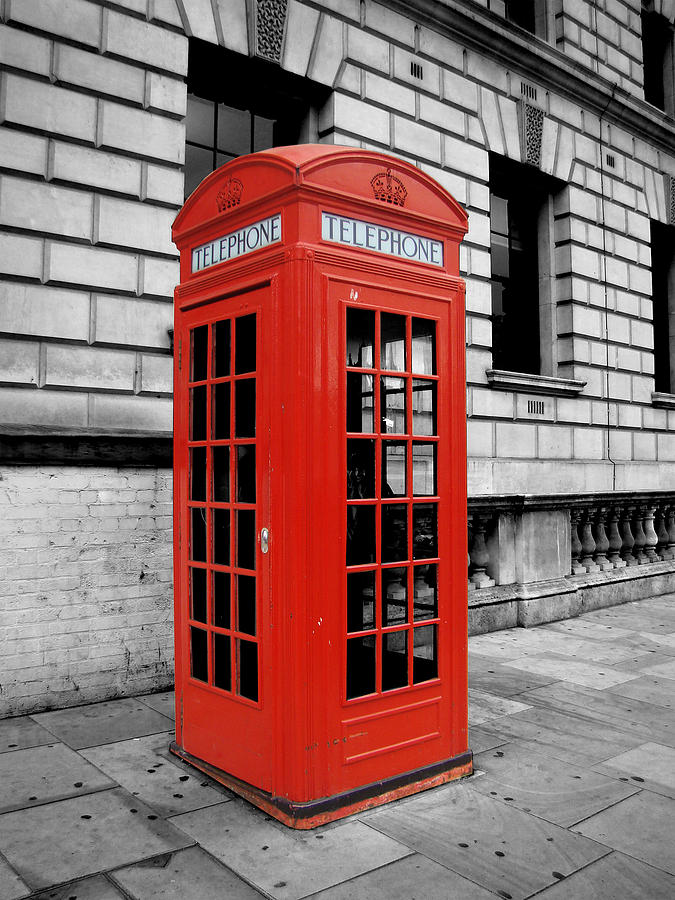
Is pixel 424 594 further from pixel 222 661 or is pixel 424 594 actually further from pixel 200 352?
pixel 200 352

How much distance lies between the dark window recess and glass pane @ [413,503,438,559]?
21.8 ft

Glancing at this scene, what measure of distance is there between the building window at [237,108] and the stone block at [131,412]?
2264mm

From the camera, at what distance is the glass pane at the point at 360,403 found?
3430 mm

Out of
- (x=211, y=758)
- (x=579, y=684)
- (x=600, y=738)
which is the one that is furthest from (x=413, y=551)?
(x=579, y=684)

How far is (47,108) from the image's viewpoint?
18.2 feet

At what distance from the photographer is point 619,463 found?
10.7m

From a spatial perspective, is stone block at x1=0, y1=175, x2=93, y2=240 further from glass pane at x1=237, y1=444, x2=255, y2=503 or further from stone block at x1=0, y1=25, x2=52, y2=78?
glass pane at x1=237, y1=444, x2=255, y2=503

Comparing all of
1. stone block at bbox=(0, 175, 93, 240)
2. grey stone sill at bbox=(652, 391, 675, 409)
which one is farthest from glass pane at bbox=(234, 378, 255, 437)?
grey stone sill at bbox=(652, 391, 675, 409)

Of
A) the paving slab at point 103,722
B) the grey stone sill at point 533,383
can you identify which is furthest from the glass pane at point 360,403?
the grey stone sill at point 533,383

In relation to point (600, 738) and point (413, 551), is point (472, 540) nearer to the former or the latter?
point (600, 738)

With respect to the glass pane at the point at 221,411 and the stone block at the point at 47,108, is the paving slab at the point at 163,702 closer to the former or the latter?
the glass pane at the point at 221,411

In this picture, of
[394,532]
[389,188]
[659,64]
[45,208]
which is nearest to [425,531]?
[394,532]

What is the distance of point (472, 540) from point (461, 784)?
12.9 ft

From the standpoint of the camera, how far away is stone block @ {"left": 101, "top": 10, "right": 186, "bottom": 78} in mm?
5895
